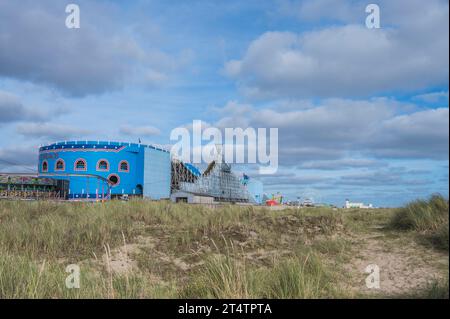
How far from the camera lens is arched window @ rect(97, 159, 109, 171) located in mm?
57375

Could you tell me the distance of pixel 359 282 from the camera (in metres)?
7.68

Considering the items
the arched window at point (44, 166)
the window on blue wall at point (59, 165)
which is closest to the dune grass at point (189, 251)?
the window on blue wall at point (59, 165)

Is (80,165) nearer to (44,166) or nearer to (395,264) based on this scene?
(44,166)

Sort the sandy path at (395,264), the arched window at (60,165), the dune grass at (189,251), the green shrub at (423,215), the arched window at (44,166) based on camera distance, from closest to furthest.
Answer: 1. the dune grass at (189,251)
2. the sandy path at (395,264)
3. the green shrub at (423,215)
4. the arched window at (60,165)
5. the arched window at (44,166)

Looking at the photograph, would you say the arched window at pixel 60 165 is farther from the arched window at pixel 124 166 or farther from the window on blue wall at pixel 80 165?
the arched window at pixel 124 166

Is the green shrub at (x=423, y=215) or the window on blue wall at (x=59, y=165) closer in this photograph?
the green shrub at (x=423, y=215)

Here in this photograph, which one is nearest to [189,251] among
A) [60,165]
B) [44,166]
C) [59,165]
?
[60,165]

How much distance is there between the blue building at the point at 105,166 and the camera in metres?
55.6

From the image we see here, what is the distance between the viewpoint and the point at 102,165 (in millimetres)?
57656

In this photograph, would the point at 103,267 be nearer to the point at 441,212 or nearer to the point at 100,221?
the point at 100,221

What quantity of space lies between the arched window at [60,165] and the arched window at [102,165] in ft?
17.2

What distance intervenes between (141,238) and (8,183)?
4715 cm
